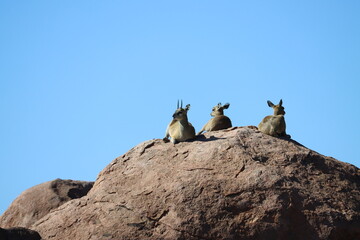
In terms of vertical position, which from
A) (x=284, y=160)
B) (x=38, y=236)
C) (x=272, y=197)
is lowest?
(x=38, y=236)

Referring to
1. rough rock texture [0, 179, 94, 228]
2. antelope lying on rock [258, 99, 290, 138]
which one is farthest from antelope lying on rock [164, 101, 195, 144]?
rough rock texture [0, 179, 94, 228]

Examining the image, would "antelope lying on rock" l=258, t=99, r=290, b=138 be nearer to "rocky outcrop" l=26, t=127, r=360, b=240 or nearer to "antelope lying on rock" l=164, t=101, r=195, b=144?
"rocky outcrop" l=26, t=127, r=360, b=240

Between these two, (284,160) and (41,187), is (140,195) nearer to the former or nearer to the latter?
(284,160)

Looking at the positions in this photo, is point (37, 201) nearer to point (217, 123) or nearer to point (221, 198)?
point (217, 123)

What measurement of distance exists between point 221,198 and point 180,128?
3.24 meters

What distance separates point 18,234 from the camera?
1352 centimetres

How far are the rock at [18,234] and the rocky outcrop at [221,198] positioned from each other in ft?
1.35

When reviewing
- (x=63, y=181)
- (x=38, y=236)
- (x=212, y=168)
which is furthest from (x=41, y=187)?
(x=212, y=168)

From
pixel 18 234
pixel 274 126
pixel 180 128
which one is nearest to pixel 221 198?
pixel 180 128

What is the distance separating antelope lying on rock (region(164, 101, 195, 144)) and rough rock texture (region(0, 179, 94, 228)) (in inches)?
171

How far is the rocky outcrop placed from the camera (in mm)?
13758

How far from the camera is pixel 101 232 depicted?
1363 cm

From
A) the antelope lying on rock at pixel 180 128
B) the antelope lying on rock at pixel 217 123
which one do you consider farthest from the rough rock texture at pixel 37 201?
the antelope lying on rock at pixel 217 123

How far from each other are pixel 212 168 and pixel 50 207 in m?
6.28
